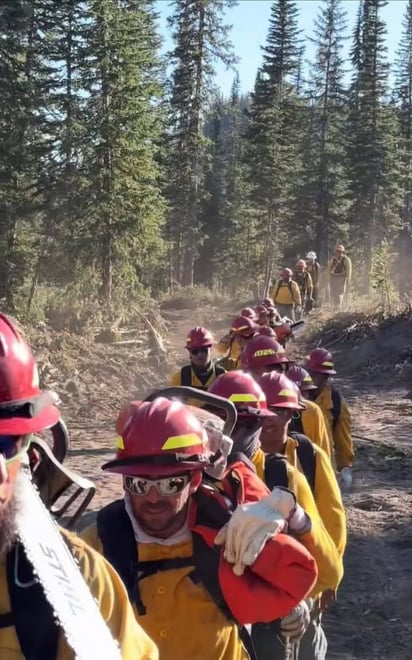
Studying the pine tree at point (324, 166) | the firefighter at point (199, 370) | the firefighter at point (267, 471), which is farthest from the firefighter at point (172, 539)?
the pine tree at point (324, 166)

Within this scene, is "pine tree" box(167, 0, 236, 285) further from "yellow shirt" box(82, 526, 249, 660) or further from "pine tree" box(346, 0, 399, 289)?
"yellow shirt" box(82, 526, 249, 660)

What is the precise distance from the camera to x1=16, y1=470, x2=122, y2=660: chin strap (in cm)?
173

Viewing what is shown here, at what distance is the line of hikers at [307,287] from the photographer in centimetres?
2027

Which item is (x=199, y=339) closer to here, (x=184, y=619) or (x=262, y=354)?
(x=262, y=354)

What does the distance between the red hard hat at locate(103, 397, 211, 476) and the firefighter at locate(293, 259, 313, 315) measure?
66.1ft

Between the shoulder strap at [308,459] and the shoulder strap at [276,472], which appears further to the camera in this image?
the shoulder strap at [308,459]

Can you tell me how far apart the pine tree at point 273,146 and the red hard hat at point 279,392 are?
33274 millimetres

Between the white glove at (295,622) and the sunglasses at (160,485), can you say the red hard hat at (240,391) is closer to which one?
the white glove at (295,622)

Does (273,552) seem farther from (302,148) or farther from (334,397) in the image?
(302,148)

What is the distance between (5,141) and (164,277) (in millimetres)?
23864

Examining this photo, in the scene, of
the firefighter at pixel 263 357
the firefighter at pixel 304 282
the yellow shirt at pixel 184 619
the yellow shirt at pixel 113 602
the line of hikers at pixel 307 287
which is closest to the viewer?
the yellow shirt at pixel 113 602

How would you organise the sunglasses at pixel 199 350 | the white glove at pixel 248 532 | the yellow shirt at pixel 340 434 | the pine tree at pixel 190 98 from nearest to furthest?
the white glove at pixel 248 532 → the yellow shirt at pixel 340 434 → the sunglasses at pixel 199 350 → the pine tree at pixel 190 98

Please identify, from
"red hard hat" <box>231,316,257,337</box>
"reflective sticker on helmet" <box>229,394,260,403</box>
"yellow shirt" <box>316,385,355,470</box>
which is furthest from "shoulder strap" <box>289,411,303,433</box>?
"red hard hat" <box>231,316,257,337</box>

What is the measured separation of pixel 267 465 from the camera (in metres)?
A: 4.01
